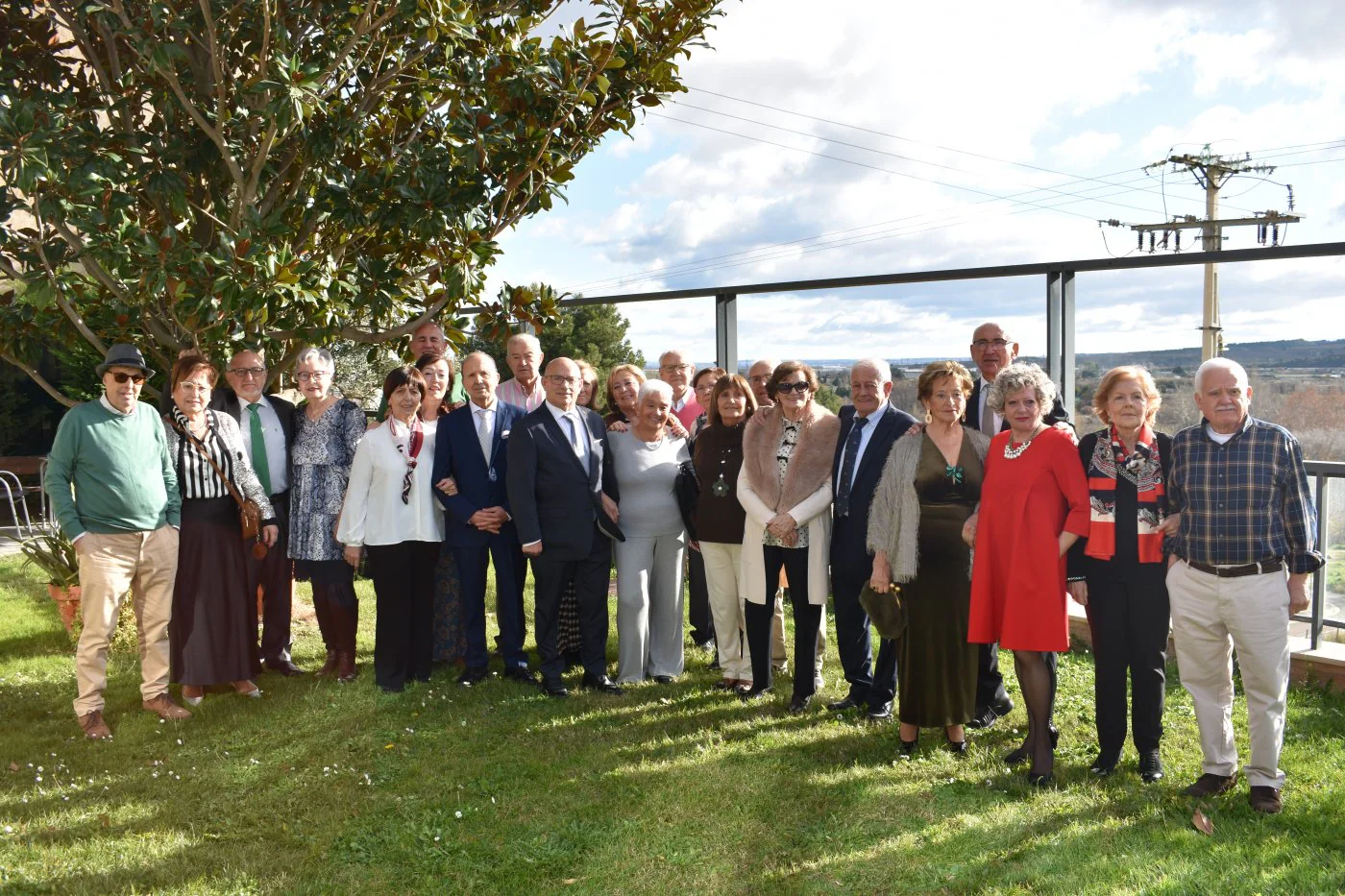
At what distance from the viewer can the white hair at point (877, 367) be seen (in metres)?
5.05

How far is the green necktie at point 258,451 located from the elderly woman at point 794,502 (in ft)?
9.25

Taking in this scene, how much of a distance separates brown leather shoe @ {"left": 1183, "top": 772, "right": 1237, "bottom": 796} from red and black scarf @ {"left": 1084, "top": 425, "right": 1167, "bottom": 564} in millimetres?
936

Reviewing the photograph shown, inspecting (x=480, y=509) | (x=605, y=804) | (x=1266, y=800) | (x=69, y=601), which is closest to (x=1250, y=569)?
(x=1266, y=800)

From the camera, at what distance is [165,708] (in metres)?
5.50

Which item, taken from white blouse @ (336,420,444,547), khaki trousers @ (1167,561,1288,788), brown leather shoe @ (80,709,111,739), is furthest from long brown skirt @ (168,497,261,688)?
khaki trousers @ (1167,561,1288,788)

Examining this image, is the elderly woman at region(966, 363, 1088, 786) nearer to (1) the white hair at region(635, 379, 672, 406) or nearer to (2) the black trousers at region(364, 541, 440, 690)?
(1) the white hair at region(635, 379, 672, 406)

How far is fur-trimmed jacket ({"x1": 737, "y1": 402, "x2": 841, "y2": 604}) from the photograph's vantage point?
5254 millimetres

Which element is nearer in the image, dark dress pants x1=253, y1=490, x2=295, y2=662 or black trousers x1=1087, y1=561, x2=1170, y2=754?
black trousers x1=1087, y1=561, x2=1170, y2=754

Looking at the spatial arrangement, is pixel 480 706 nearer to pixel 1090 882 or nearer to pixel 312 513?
pixel 312 513

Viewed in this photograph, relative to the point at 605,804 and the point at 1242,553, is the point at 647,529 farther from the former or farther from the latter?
the point at 1242,553

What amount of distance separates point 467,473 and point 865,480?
227 centimetres

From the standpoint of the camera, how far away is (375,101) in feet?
21.4

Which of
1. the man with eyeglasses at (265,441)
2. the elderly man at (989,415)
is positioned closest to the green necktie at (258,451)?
the man with eyeglasses at (265,441)

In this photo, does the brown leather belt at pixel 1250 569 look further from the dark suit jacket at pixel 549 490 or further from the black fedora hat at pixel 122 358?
the black fedora hat at pixel 122 358
